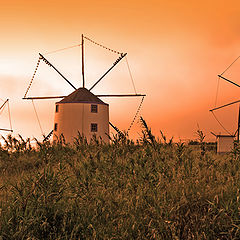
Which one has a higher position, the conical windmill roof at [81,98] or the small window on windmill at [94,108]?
the conical windmill roof at [81,98]

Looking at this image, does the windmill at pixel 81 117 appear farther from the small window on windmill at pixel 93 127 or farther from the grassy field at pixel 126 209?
the grassy field at pixel 126 209

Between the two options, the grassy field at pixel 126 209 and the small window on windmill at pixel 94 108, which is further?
→ the small window on windmill at pixel 94 108

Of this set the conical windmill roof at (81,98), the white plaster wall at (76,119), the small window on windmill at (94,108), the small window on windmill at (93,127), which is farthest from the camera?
the conical windmill roof at (81,98)

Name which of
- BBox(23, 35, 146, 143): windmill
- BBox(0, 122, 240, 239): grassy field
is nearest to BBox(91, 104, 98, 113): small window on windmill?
BBox(23, 35, 146, 143): windmill

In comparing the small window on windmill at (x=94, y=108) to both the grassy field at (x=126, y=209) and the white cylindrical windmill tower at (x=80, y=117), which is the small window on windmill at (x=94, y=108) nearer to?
the white cylindrical windmill tower at (x=80, y=117)

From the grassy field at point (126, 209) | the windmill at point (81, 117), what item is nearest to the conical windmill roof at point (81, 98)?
the windmill at point (81, 117)

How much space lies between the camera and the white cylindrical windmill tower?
28.4 m

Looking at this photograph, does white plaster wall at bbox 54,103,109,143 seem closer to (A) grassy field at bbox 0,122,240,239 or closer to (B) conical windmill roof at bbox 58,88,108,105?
(B) conical windmill roof at bbox 58,88,108,105

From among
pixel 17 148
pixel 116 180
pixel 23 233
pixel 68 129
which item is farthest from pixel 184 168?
pixel 68 129

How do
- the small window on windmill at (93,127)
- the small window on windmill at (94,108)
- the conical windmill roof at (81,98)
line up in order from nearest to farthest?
the small window on windmill at (93,127)
the small window on windmill at (94,108)
the conical windmill roof at (81,98)

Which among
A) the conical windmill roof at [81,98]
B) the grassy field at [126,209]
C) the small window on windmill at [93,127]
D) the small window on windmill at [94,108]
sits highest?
the conical windmill roof at [81,98]

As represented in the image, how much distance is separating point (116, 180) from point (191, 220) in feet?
6.08

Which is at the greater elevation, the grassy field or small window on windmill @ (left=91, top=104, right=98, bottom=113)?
small window on windmill @ (left=91, top=104, right=98, bottom=113)

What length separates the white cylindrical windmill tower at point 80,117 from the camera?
1120 inches
